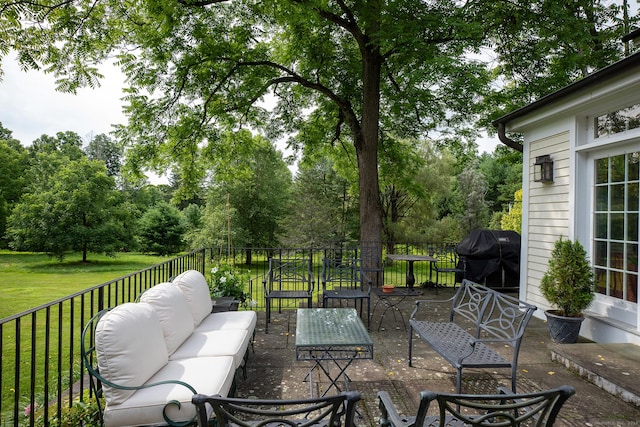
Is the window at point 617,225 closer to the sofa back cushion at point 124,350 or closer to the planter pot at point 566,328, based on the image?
the planter pot at point 566,328

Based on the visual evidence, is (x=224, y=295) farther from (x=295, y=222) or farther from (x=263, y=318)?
(x=295, y=222)

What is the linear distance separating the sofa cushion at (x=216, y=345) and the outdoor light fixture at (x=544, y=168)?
4919 mm

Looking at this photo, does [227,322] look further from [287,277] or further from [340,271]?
[340,271]

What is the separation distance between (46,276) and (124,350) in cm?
1877

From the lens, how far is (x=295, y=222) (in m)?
20.2

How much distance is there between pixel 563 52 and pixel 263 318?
29.0 ft

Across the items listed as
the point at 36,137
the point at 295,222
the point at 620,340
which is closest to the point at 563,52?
the point at 620,340

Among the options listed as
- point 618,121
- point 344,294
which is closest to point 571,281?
point 618,121

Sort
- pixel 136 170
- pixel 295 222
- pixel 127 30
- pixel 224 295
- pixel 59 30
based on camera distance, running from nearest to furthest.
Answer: pixel 224 295, pixel 59 30, pixel 127 30, pixel 136 170, pixel 295 222

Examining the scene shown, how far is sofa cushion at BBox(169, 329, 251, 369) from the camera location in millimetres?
3021

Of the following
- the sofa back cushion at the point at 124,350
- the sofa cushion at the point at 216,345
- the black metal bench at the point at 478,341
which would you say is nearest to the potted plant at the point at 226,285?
the sofa cushion at the point at 216,345

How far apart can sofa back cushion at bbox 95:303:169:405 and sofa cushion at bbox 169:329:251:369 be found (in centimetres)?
51

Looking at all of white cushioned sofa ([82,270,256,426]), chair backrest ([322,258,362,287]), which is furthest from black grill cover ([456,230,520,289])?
white cushioned sofa ([82,270,256,426])

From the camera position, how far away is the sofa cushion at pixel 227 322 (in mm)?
3754
